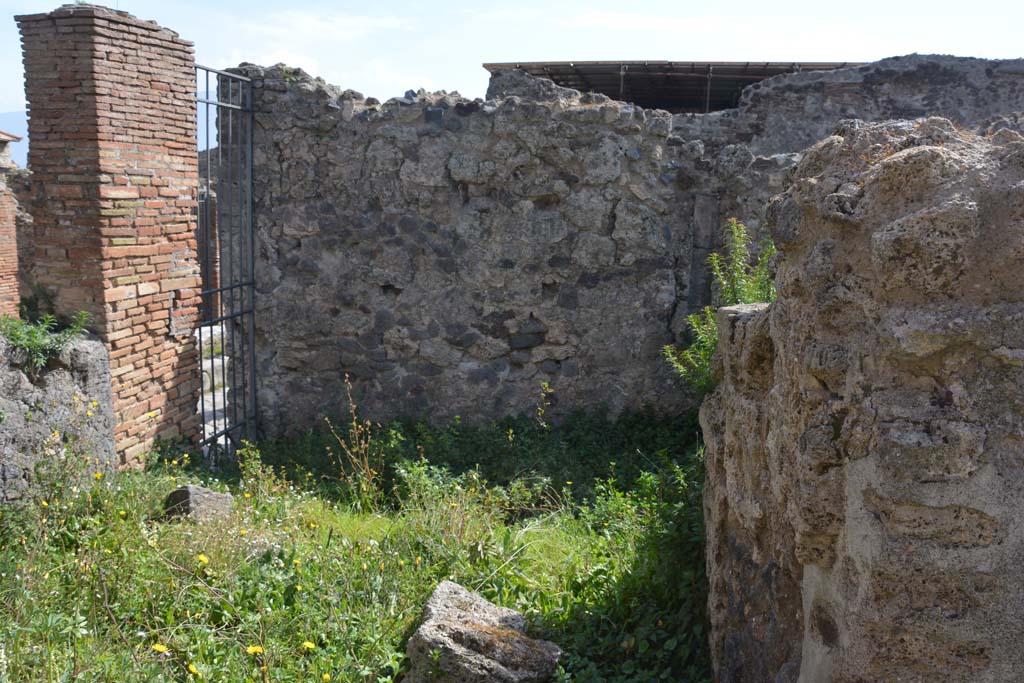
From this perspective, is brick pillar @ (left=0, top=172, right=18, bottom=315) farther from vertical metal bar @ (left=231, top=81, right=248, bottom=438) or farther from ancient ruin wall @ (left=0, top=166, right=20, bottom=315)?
vertical metal bar @ (left=231, top=81, right=248, bottom=438)

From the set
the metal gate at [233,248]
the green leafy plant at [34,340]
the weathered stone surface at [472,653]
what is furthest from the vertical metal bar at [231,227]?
the weathered stone surface at [472,653]

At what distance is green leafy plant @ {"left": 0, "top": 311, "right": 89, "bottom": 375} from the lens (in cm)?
455

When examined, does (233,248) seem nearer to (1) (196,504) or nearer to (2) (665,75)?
(1) (196,504)

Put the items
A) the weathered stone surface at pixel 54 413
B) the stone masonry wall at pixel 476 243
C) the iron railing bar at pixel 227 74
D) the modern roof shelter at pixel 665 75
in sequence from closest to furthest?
1. the weathered stone surface at pixel 54 413
2. the iron railing bar at pixel 227 74
3. the stone masonry wall at pixel 476 243
4. the modern roof shelter at pixel 665 75

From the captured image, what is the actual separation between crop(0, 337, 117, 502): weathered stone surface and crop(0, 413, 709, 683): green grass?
0.16 meters

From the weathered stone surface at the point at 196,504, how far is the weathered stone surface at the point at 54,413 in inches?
23.6

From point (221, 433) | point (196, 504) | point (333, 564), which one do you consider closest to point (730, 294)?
point (333, 564)

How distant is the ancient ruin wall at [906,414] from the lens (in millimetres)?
1865

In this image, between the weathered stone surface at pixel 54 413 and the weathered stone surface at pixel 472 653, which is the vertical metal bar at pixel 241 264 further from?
Answer: the weathered stone surface at pixel 472 653

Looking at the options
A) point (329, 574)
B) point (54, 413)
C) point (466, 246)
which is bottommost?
point (329, 574)

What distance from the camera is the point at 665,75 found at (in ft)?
36.2

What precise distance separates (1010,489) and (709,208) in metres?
4.76

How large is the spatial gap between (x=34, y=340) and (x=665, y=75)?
8.54m

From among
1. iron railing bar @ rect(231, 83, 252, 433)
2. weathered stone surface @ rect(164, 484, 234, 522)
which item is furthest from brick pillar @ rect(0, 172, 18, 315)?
weathered stone surface @ rect(164, 484, 234, 522)
